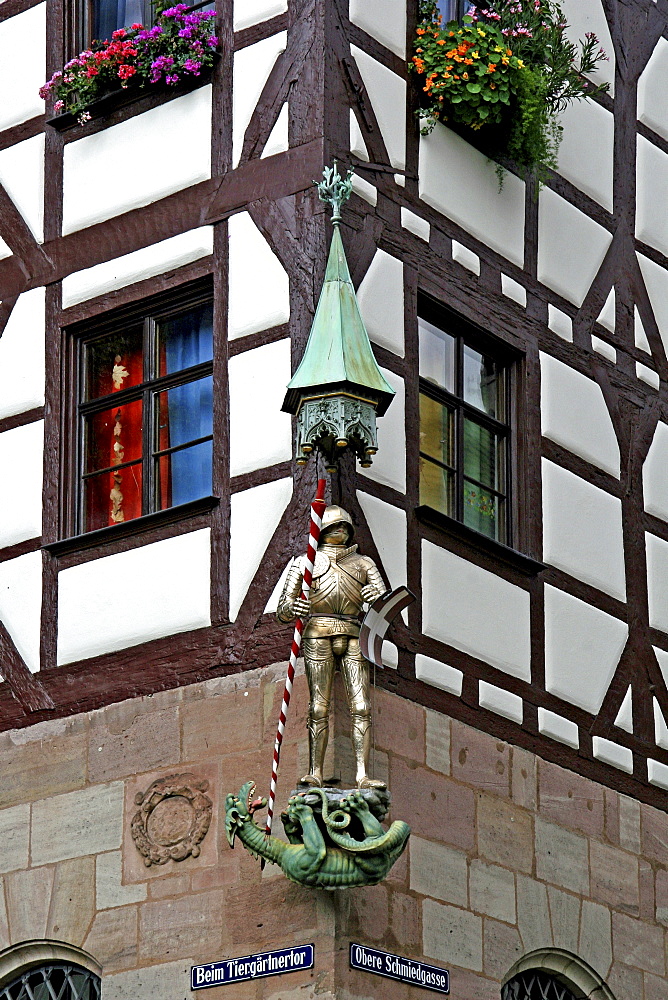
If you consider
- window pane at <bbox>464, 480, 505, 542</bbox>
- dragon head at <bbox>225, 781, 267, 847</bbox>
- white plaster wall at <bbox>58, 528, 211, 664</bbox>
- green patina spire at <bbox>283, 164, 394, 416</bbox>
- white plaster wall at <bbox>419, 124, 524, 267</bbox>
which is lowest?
dragon head at <bbox>225, 781, 267, 847</bbox>

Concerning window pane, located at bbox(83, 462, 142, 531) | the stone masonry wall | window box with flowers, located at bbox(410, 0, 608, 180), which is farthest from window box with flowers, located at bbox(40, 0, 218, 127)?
the stone masonry wall

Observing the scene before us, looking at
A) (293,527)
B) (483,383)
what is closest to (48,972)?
(293,527)

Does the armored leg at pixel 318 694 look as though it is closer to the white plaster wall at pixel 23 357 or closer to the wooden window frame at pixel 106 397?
the wooden window frame at pixel 106 397

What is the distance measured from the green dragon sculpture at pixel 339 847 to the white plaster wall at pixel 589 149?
16.0 ft

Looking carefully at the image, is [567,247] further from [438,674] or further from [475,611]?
[438,674]

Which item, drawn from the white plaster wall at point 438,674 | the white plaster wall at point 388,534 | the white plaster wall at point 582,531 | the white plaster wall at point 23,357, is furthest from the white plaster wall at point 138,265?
the white plaster wall at point 438,674

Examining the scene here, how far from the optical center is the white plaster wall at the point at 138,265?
12.8 meters

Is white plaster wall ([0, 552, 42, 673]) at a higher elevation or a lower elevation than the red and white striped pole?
higher

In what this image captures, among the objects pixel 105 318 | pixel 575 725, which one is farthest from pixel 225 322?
pixel 575 725

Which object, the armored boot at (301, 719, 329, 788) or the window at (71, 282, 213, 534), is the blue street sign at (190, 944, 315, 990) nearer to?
the armored boot at (301, 719, 329, 788)

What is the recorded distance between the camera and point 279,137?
12641 mm

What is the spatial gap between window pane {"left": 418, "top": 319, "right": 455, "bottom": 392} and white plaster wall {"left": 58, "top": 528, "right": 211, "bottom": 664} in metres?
1.63

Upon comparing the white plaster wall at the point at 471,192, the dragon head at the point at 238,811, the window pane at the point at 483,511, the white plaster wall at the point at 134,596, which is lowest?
the dragon head at the point at 238,811

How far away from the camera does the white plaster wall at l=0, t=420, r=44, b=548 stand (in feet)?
42.9
